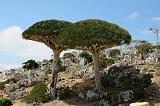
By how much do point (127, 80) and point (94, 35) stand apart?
4951 mm

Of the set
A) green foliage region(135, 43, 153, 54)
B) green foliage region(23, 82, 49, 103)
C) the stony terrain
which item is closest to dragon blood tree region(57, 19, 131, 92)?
the stony terrain

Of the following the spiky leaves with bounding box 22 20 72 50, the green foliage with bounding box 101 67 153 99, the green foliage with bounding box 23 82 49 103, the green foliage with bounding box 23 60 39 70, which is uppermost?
the spiky leaves with bounding box 22 20 72 50

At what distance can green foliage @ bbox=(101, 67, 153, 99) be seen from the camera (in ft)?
108

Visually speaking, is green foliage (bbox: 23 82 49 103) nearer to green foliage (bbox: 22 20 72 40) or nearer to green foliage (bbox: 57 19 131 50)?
green foliage (bbox: 22 20 72 40)

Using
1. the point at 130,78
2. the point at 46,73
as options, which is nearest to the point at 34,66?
the point at 46,73

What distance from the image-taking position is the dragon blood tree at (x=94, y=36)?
31.8m

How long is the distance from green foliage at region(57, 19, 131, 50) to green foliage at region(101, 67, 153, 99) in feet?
9.70

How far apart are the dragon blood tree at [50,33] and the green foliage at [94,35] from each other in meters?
1.67

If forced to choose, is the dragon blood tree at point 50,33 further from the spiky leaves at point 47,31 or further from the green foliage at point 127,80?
the green foliage at point 127,80

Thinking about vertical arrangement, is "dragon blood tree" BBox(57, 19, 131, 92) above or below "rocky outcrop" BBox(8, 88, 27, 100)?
above

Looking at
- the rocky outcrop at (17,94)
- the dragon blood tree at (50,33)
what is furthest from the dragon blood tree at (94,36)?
the rocky outcrop at (17,94)

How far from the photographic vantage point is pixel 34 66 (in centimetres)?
5666

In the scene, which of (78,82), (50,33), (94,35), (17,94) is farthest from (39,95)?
(94,35)

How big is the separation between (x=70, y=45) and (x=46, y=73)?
14.2 metres
